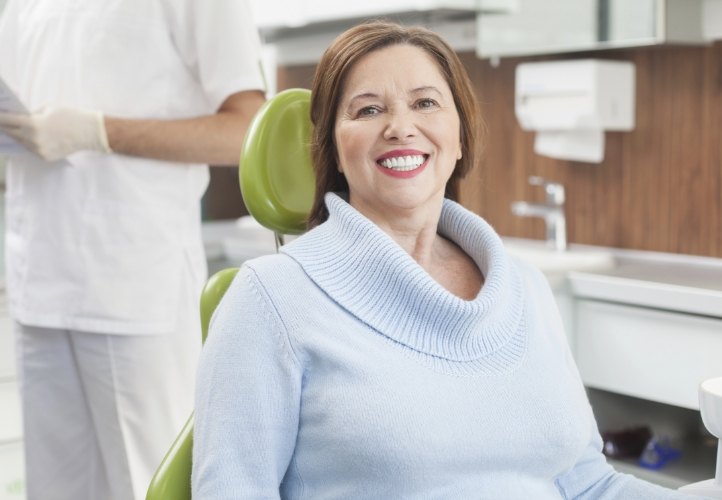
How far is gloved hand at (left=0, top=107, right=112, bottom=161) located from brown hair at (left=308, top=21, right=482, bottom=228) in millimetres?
583

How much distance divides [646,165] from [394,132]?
5.60ft

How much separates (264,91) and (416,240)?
689 millimetres

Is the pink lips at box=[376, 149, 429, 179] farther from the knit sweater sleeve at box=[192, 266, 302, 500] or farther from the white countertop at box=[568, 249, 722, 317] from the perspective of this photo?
the white countertop at box=[568, 249, 722, 317]

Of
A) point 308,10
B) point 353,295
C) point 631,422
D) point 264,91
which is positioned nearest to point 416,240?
point 353,295

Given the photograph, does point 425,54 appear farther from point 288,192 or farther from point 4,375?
point 4,375

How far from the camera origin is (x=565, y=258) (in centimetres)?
282

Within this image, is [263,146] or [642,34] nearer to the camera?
[263,146]

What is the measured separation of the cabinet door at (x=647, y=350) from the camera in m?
2.30

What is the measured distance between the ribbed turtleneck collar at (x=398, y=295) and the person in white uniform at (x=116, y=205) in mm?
659

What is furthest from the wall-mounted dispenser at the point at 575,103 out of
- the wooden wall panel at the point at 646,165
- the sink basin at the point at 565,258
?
the sink basin at the point at 565,258

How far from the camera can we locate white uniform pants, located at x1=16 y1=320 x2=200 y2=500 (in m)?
1.91

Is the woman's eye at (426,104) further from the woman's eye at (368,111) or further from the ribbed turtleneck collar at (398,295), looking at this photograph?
the ribbed turtleneck collar at (398,295)

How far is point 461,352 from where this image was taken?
4.12 feet

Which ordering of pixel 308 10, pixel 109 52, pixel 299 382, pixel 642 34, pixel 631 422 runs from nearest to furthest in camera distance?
pixel 299 382, pixel 109 52, pixel 642 34, pixel 631 422, pixel 308 10
